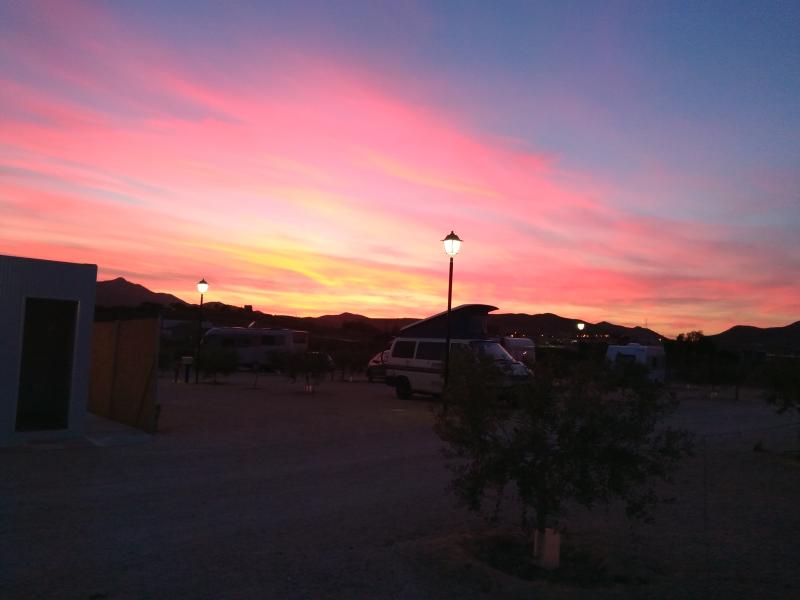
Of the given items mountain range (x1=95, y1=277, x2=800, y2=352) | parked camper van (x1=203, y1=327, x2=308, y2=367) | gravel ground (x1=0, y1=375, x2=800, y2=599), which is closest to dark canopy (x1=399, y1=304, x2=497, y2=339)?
gravel ground (x1=0, y1=375, x2=800, y2=599)

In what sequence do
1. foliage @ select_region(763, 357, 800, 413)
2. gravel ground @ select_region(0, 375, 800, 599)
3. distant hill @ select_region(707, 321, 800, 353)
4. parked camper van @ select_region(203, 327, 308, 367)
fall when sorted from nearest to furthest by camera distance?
gravel ground @ select_region(0, 375, 800, 599), foliage @ select_region(763, 357, 800, 413), parked camper van @ select_region(203, 327, 308, 367), distant hill @ select_region(707, 321, 800, 353)

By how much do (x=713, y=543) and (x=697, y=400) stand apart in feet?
83.7

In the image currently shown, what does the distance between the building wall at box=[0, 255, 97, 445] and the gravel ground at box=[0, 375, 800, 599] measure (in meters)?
0.74

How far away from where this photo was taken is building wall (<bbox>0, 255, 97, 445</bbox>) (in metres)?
13.6

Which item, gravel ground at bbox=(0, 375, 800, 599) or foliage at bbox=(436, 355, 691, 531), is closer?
gravel ground at bbox=(0, 375, 800, 599)

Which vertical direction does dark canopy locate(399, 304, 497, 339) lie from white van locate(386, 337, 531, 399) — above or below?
above

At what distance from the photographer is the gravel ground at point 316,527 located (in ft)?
20.7

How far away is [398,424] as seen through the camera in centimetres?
1861

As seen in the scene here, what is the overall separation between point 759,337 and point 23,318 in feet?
325

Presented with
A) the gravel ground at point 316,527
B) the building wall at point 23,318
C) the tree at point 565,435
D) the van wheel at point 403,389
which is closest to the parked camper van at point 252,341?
the van wheel at point 403,389

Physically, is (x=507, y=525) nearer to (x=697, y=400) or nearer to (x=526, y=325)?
(x=697, y=400)

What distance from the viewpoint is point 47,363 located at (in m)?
15.3

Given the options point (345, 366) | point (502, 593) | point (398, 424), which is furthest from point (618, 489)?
point (345, 366)

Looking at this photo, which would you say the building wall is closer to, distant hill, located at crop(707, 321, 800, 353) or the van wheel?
the van wheel
